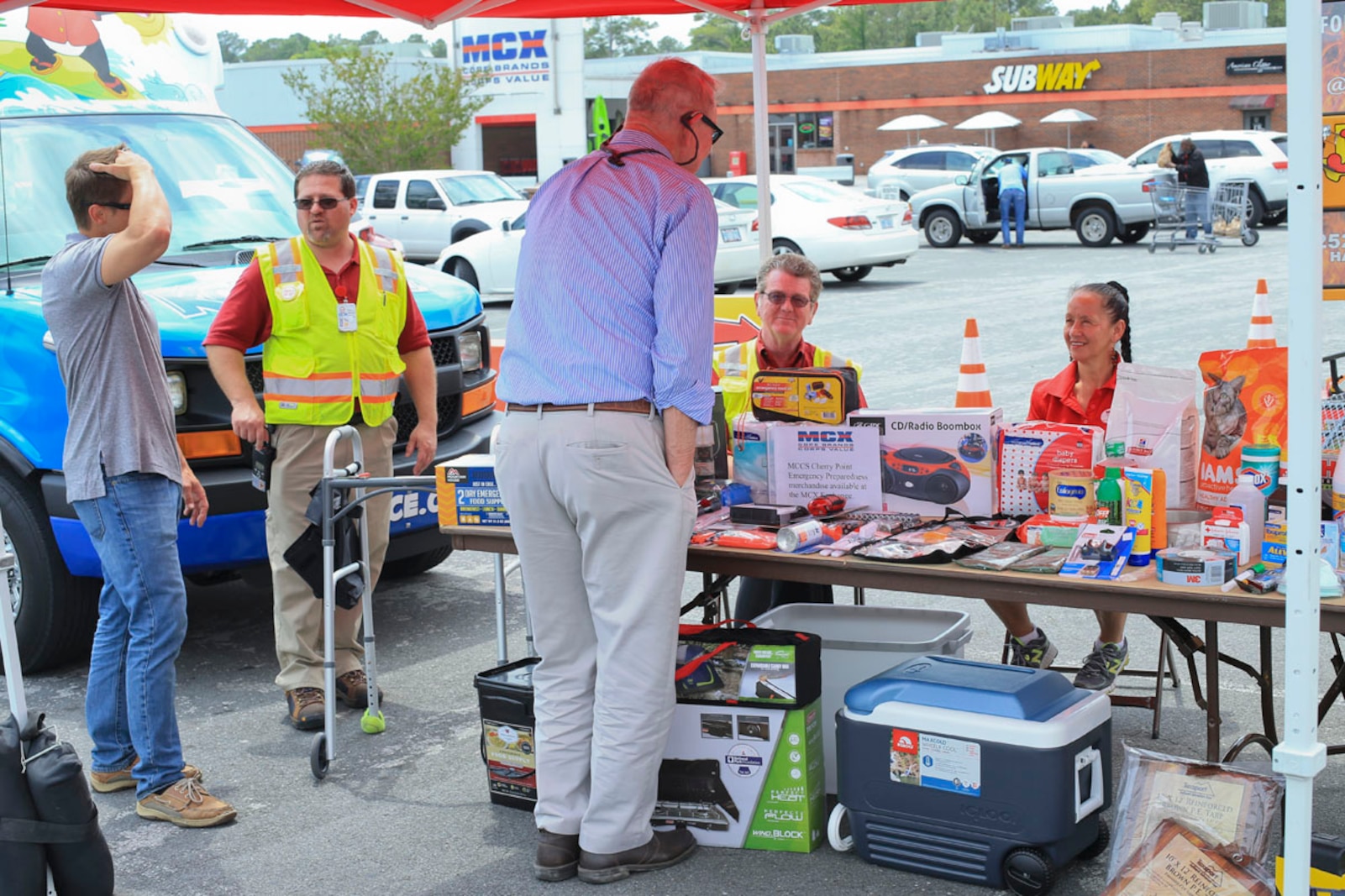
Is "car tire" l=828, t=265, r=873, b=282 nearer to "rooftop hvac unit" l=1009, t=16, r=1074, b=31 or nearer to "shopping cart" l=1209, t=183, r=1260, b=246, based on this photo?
"shopping cart" l=1209, t=183, r=1260, b=246

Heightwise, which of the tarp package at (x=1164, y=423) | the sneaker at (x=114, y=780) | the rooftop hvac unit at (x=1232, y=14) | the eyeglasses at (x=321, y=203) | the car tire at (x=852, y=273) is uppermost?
the rooftop hvac unit at (x=1232, y=14)

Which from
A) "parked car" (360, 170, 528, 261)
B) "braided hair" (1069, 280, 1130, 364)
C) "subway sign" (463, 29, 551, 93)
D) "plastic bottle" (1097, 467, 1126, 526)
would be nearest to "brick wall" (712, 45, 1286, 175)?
"subway sign" (463, 29, 551, 93)

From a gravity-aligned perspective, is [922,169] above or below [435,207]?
above

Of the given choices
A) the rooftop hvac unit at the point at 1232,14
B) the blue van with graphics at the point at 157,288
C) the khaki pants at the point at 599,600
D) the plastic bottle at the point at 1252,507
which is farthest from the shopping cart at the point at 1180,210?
the rooftop hvac unit at the point at 1232,14

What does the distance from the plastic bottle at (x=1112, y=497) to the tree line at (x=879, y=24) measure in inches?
3608

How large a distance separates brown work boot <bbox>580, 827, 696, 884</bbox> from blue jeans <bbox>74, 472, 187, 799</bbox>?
4.49 ft

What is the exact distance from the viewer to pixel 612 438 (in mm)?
3645

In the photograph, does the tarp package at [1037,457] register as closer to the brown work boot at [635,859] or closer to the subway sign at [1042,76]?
the brown work boot at [635,859]

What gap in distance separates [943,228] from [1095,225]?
2.95m

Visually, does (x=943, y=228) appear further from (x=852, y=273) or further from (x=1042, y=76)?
(x=1042, y=76)

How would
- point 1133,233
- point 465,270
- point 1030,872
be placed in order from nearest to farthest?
point 1030,872
point 465,270
point 1133,233

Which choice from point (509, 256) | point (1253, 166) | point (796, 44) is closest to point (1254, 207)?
point (1253, 166)

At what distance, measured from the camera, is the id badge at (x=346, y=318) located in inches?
201

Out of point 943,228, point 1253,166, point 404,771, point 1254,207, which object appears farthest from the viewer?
point 943,228
